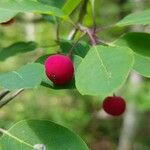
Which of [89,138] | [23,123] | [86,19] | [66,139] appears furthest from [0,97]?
[89,138]

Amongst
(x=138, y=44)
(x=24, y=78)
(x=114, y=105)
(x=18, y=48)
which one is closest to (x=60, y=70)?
(x=24, y=78)

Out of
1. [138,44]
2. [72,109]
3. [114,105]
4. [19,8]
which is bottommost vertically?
[72,109]

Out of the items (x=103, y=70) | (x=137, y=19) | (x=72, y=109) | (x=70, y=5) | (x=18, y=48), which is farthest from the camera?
(x=72, y=109)

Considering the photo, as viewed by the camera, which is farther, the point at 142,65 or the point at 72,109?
the point at 72,109

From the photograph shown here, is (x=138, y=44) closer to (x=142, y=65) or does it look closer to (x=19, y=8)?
(x=142, y=65)

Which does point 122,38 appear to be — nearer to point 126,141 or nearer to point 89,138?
point 126,141

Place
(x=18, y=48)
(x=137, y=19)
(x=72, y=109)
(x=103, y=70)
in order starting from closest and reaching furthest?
(x=103, y=70) → (x=137, y=19) → (x=18, y=48) → (x=72, y=109)
